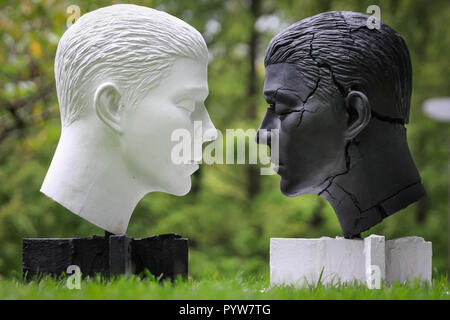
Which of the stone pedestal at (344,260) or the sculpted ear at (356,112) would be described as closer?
the sculpted ear at (356,112)

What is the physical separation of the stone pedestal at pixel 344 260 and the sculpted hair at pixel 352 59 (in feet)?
2.27

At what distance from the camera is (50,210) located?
22.4 feet

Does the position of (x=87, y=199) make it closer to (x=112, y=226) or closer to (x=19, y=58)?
(x=112, y=226)

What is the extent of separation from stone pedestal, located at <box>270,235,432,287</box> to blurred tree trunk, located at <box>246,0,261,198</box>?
4.61 meters

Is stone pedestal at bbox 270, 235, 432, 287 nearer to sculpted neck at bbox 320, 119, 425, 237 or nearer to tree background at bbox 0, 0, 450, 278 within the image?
sculpted neck at bbox 320, 119, 425, 237

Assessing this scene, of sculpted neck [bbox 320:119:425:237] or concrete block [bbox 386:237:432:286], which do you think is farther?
concrete block [bbox 386:237:432:286]

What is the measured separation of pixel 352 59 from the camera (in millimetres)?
2986

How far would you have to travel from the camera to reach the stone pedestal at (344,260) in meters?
3.04

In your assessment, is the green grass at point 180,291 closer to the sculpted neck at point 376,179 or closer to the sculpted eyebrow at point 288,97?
the sculpted neck at point 376,179

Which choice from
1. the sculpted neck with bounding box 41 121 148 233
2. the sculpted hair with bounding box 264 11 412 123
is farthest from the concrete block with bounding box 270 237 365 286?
the sculpted neck with bounding box 41 121 148 233

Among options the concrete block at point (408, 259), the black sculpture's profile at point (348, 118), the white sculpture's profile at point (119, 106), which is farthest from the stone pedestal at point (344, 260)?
the white sculpture's profile at point (119, 106)

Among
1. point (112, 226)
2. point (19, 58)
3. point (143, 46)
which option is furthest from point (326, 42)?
point (19, 58)

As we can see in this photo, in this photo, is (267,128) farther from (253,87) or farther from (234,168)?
(253,87)

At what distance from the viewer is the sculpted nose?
3121 mm
